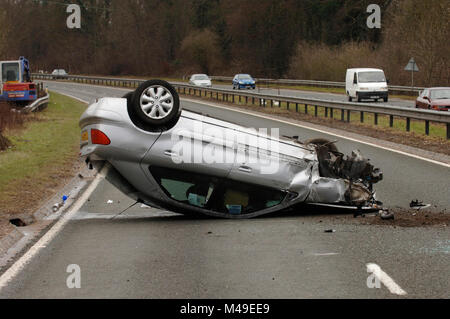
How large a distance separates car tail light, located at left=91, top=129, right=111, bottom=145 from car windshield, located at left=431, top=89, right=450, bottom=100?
2482 centimetres

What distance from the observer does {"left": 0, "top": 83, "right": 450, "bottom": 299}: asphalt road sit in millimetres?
6496

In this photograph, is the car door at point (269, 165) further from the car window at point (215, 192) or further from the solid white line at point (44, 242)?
the solid white line at point (44, 242)

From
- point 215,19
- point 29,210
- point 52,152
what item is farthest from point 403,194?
point 215,19

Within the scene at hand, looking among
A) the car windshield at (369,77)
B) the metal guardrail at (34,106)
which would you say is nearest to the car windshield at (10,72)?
the metal guardrail at (34,106)

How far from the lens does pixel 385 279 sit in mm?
6660

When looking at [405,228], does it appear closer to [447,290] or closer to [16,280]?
[447,290]

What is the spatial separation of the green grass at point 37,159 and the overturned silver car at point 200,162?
129 inches

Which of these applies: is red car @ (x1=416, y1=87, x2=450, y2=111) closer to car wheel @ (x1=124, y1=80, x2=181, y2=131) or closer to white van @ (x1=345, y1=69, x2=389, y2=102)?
white van @ (x1=345, y1=69, x2=389, y2=102)

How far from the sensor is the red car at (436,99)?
31562 mm

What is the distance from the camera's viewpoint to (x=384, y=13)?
7225 centimetres

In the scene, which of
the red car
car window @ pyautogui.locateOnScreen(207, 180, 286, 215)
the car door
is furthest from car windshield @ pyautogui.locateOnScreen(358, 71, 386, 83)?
car window @ pyautogui.locateOnScreen(207, 180, 286, 215)

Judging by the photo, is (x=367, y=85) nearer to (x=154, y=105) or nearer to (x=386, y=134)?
(x=386, y=134)

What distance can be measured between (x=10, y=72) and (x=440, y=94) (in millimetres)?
23638
